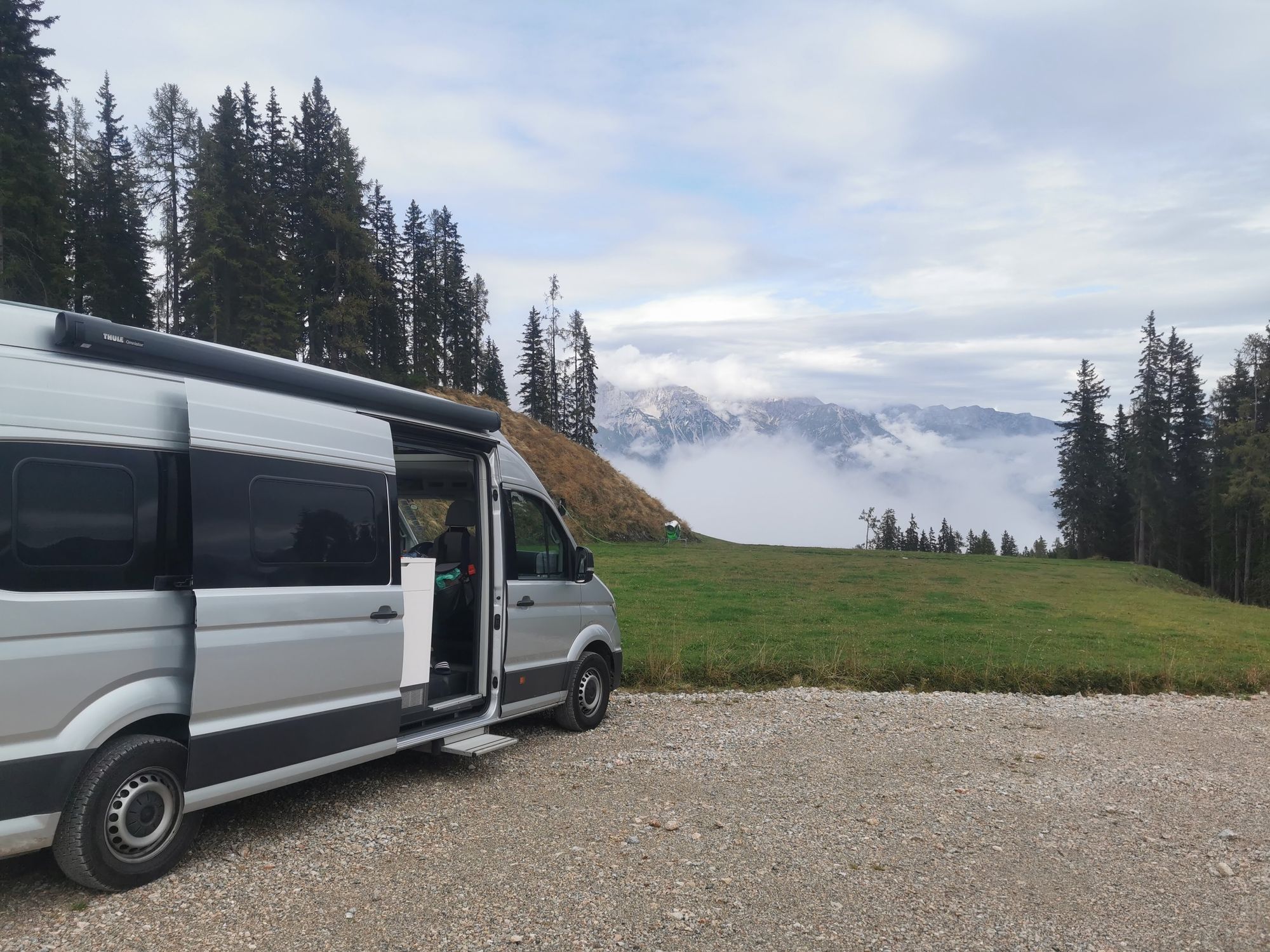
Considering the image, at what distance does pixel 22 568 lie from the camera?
Result: 4156mm

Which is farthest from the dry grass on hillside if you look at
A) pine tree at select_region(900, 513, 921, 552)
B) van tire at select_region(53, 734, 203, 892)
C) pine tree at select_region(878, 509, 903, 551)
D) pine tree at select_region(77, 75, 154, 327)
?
pine tree at select_region(878, 509, 903, 551)

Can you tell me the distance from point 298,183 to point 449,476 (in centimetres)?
4503

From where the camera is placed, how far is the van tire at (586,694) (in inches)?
329

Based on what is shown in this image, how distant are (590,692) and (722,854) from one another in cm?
336

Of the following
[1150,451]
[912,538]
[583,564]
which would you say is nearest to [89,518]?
[583,564]

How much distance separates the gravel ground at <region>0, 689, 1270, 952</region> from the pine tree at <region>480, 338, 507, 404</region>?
240ft

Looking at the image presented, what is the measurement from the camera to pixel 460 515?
808 centimetres

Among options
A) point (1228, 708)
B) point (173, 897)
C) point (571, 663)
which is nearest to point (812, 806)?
point (571, 663)

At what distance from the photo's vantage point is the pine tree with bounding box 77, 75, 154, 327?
142ft

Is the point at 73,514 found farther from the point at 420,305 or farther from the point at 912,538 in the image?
the point at 912,538

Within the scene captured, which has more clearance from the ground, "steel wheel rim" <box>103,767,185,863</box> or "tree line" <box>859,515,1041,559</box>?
"steel wheel rim" <box>103,767,185,863</box>

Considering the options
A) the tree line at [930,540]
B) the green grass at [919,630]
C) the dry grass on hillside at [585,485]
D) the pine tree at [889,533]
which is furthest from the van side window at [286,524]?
the pine tree at [889,533]

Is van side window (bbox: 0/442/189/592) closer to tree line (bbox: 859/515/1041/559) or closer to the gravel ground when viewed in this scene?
the gravel ground

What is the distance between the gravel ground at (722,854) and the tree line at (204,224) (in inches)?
1116
